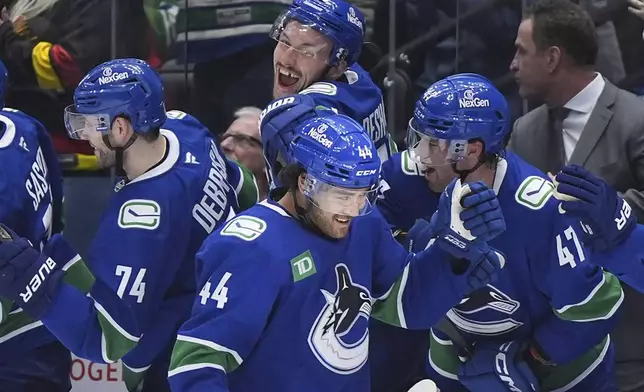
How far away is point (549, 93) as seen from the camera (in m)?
3.70

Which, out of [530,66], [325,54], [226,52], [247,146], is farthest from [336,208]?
[226,52]

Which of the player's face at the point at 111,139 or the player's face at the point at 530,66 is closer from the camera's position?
the player's face at the point at 111,139

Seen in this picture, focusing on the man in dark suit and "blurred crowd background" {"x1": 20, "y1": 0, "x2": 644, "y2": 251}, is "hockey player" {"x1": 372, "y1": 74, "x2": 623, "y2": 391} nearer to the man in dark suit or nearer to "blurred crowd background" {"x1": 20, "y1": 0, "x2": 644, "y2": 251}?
the man in dark suit

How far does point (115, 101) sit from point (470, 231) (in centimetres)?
87

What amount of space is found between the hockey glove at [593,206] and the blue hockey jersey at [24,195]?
1.23 m

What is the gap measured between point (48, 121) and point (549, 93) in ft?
6.34

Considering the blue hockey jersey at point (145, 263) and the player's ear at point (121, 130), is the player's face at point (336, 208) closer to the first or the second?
the blue hockey jersey at point (145, 263)

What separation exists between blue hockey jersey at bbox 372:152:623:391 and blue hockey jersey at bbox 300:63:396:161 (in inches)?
A: 5.7

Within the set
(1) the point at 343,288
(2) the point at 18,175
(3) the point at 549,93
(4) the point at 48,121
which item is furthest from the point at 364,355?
(4) the point at 48,121

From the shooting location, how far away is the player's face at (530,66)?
12.2ft

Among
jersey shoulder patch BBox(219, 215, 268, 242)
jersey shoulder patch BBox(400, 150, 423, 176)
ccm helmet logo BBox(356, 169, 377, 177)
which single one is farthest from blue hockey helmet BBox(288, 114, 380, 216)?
jersey shoulder patch BBox(400, 150, 423, 176)

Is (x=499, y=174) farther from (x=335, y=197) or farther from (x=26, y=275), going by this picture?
(x=26, y=275)

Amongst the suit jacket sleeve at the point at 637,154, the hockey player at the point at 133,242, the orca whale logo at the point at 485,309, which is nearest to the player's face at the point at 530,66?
the suit jacket sleeve at the point at 637,154

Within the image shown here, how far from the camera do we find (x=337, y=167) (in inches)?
93.4
